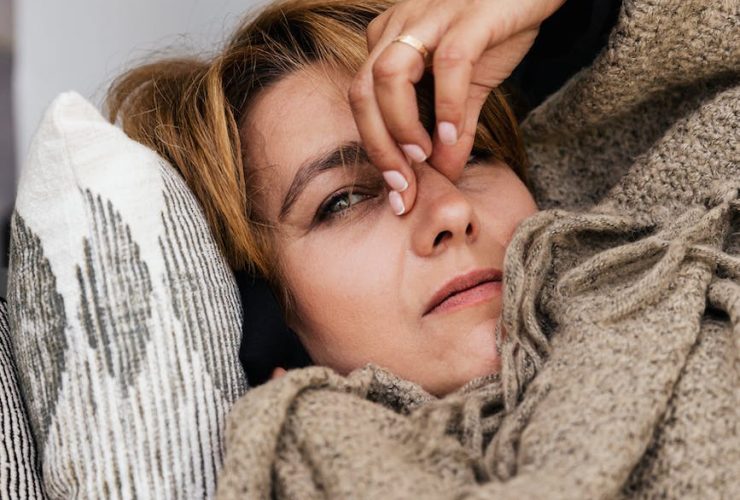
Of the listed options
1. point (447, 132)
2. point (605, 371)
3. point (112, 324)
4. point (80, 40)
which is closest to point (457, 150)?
point (447, 132)

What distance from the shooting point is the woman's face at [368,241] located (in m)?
0.80

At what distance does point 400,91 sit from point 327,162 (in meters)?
0.18

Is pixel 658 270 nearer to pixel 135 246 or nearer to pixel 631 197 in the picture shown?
pixel 631 197

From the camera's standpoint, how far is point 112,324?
724 mm

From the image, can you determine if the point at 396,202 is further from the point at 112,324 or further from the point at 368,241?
the point at 112,324

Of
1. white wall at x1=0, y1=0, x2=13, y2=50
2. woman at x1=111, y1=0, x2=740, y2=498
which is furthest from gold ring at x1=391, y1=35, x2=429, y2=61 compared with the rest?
white wall at x1=0, y1=0, x2=13, y2=50

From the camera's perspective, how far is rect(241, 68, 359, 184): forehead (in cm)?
88

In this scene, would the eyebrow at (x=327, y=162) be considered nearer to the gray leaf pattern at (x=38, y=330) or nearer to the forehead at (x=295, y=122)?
the forehead at (x=295, y=122)

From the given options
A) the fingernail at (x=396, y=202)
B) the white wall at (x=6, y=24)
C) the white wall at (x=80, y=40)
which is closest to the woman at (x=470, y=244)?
the fingernail at (x=396, y=202)

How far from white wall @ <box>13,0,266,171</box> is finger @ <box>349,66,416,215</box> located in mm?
1039

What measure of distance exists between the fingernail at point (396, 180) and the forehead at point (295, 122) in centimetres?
11

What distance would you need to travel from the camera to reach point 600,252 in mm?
828

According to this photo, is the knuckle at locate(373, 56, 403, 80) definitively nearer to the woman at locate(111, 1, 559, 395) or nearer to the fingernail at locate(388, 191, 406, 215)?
the woman at locate(111, 1, 559, 395)

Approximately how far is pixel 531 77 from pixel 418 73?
1.89ft
